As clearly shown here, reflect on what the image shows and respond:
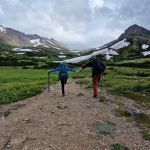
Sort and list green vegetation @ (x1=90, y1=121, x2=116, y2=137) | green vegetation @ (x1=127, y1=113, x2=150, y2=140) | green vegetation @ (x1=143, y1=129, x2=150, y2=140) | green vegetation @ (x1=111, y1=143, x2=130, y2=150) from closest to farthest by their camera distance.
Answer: green vegetation @ (x1=111, y1=143, x2=130, y2=150) < green vegetation @ (x1=143, y1=129, x2=150, y2=140) < green vegetation @ (x1=127, y1=113, x2=150, y2=140) < green vegetation @ (x1=90, y1=121, x2=116, y2=137)

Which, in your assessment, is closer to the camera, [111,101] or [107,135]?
[107,135]

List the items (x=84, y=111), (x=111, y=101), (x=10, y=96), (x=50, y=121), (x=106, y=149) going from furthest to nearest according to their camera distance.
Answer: (x=10, y=96), (x=111, y=101), (x=84, y=111), (x=50, y=121), (x=106, y=149)

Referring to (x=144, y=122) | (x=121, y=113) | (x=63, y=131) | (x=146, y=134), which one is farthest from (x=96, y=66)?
(x=63, y=131)

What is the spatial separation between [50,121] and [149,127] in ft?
19.0

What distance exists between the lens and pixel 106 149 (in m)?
5.48

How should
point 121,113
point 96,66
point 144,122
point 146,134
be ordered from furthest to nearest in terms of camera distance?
point 96,66
point 121,113
point 144,122
point 146,134

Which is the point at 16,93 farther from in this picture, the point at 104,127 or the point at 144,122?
the point at 144,122

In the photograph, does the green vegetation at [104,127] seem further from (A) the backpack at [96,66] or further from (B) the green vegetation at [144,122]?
(A) the backpack at [96,66]

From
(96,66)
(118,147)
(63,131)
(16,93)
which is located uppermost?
(96,66)

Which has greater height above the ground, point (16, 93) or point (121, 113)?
point (16, 93)

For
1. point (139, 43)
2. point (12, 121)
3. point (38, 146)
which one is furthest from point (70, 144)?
point (139, 43)

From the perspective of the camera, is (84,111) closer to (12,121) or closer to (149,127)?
(149,127)

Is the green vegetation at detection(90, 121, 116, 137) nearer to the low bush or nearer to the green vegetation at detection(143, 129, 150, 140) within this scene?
the green vegetation at detection(143, 129, 150, 140)

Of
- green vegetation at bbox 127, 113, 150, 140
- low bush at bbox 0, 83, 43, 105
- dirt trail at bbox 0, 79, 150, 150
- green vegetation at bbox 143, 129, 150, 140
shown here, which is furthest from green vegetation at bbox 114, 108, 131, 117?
low bush at bbox 0, 83, 43, 105
